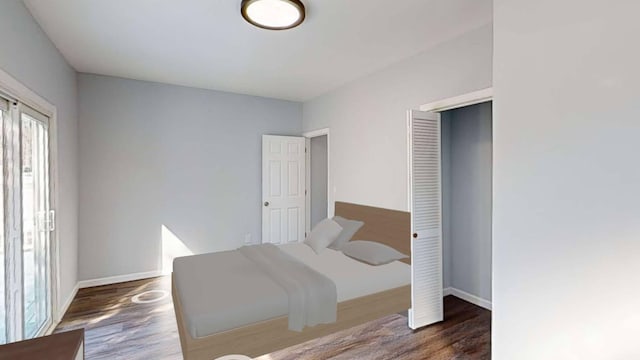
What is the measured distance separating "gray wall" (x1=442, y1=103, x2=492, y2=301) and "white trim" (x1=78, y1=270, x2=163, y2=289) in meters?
3.85

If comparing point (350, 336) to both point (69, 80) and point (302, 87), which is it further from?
point (69, 80)

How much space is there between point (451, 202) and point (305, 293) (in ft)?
7.85

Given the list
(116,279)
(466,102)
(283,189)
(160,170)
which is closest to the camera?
(466,102)

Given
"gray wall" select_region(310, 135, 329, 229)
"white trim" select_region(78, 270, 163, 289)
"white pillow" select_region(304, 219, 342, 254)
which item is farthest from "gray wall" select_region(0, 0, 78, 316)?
"gray wall" select_region(310, 135, 329, 229)

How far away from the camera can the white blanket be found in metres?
2.12

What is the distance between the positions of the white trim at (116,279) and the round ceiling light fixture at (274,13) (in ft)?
11.7

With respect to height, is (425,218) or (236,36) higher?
(236,36)

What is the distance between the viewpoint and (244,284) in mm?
2275

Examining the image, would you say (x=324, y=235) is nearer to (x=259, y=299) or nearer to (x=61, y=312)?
(x=259, y=299)

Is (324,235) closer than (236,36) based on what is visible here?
No

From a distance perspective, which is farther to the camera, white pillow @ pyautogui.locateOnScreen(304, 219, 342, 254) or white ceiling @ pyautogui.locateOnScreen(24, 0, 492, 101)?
white pillow @ pyautogui.locateOnScreen(304, 219, 342, 254)

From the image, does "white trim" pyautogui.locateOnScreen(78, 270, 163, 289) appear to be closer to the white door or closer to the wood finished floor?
the wood finished floor

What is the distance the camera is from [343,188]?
14.1 ft

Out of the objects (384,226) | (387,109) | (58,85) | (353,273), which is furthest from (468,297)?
(58,85)
